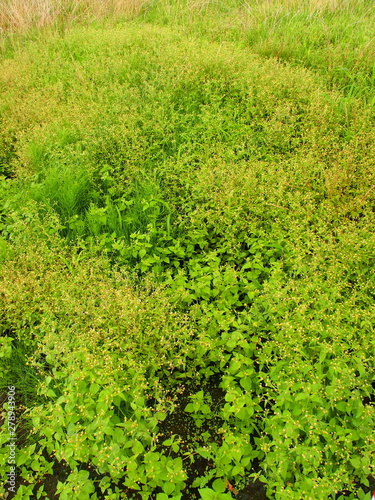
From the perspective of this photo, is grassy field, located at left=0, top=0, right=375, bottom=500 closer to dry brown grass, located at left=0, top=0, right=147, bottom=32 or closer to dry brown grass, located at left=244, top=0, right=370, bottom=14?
dry brown grass, located at left=244, top=0, right=370, bottom=14

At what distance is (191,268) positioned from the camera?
3457 millimetres

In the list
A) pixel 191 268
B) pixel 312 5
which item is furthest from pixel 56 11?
pixel 191 268

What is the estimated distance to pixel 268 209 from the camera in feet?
11.9

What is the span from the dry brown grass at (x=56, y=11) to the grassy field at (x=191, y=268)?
2.79m

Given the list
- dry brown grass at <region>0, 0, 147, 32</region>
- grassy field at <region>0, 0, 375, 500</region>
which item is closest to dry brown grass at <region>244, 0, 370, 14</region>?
grassy field at <region>0, 0, 375, 500</region>

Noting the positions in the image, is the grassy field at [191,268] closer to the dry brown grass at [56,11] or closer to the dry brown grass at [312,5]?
the dry brown grass at [312,5]

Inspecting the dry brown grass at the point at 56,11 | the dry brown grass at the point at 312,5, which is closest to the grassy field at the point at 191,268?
the dry brown grass at the point at 312,5

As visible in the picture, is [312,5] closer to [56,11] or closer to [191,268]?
[56,11]

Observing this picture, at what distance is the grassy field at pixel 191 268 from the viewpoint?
2260 mm

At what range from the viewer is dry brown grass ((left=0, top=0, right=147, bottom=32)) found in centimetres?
871

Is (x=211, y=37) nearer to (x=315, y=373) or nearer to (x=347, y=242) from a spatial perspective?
(x=347, y=242)

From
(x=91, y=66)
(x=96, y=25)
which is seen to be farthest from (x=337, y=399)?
(x=96, y=25)

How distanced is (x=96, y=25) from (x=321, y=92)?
19.0 ft

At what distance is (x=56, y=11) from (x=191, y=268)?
8.66 m
